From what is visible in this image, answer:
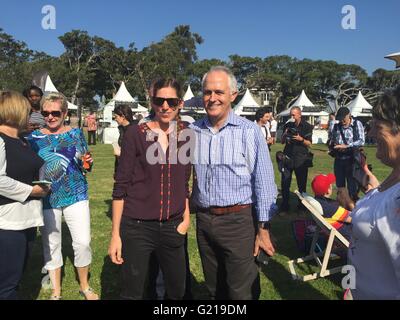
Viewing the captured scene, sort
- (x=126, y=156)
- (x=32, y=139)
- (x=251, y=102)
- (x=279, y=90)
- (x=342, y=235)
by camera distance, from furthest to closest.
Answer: (x=279, y=90)
(x=251, y=102)
(x=342, y=235)
(x=32, y=139)
(x=126, y=156)

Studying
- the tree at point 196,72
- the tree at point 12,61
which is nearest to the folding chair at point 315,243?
the tree at point 12,61

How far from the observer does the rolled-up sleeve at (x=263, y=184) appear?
267 centimetres

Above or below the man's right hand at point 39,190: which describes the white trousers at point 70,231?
below

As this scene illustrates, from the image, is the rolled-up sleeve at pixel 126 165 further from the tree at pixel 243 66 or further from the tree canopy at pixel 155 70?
the tree at pixel 243 66

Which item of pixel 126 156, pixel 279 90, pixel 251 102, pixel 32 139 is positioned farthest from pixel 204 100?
pixel 279 90

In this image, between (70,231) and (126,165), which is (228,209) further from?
(70,231)

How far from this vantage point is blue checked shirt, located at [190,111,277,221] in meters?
2.68

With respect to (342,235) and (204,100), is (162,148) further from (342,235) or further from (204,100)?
(342,235)

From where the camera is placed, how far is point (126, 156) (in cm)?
256

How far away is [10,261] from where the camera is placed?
2.64 meters

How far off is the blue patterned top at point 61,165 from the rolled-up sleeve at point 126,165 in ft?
4.01

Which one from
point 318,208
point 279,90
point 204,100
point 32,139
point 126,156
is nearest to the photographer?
point 126,156

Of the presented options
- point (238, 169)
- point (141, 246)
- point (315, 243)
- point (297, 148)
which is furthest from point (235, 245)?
point (297, 148)
